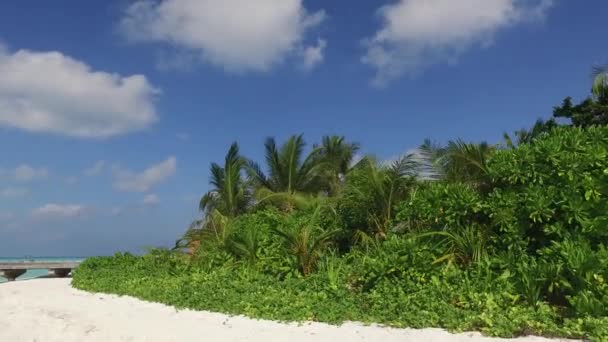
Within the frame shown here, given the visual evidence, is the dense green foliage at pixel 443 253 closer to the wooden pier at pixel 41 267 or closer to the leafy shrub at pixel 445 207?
the leafy shrub at pixel 445 207

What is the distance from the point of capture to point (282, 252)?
379 inches

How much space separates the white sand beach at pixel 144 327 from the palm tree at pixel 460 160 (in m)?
3.93

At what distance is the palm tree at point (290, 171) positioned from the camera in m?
19.0

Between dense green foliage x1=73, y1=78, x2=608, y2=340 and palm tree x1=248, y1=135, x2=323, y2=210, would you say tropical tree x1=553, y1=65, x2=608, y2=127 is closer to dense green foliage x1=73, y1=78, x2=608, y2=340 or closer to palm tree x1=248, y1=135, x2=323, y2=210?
dense green foliage x1=73, y1=78, x2=608, y2=340

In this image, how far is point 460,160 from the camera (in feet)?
30.8

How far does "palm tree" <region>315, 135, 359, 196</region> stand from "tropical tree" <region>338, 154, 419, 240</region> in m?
9.27

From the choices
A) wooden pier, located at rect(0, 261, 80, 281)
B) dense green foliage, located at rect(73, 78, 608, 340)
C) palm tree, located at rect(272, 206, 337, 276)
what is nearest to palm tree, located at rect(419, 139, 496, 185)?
dense green foliage, located at rect(73, 78, 608, 340)

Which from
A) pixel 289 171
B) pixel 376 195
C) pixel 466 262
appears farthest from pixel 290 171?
pixel 466 262

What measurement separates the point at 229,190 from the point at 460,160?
36.0ft

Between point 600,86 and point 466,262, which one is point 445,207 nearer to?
point 466,262

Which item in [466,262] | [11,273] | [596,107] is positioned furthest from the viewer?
[11,273]

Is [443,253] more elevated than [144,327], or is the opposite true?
[443,253]

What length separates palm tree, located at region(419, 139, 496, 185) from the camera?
888 centimetres

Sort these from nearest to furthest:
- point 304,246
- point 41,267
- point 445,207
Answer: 1. point 445,207
2. point 304,246
3. point 41,267
